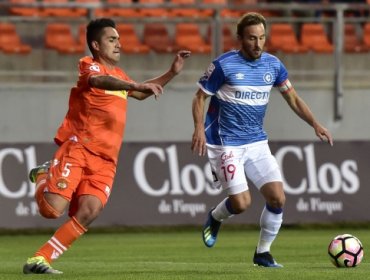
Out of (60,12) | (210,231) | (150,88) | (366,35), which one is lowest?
(60,12)

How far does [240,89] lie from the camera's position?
12.2 m

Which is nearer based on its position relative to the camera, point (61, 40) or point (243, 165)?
point (243, 165)

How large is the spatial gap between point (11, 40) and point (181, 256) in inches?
265

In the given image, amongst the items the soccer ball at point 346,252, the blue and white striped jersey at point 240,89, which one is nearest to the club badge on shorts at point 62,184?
the blue and white striped jersey at point 240,89

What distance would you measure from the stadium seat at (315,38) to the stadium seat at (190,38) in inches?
64.2

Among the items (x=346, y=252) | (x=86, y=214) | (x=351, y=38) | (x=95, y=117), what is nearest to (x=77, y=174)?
(x=86, y=214)

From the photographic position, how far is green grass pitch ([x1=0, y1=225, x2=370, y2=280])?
10680 mm

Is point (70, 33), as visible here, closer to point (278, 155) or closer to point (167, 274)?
point (278, 155)

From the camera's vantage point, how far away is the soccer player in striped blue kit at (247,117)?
12.1 m

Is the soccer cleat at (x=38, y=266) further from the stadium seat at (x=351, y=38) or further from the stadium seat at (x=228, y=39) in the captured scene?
the stadium seat at (x=351, y=38)

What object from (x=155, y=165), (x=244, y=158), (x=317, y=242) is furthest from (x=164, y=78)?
(x=155, y=165)

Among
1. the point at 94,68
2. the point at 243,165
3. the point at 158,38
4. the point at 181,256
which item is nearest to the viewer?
the point at 94,68

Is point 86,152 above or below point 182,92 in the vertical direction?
above

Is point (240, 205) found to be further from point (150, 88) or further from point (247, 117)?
point (150, 88)
